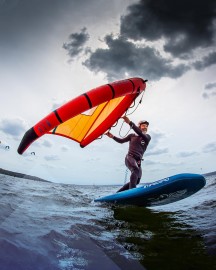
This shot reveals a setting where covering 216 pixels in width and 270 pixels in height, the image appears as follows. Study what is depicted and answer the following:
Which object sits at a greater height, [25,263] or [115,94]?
[115,94]

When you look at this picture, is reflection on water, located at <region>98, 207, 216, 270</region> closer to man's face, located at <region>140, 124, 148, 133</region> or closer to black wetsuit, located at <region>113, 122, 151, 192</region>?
black wetsuit, located at <region>113, 122, 151, 192</region>

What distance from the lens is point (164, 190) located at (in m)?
7.69

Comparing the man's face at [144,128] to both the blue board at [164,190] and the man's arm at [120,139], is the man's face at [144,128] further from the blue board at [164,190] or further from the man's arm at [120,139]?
the blue board at [164,190]

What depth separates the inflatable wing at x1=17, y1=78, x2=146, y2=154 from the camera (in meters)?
6.09

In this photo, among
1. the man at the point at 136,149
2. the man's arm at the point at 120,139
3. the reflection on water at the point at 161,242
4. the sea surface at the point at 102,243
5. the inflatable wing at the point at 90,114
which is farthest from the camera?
the man's arm at the point at 120,139

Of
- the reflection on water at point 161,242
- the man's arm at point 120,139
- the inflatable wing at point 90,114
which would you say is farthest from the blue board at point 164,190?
the inflatable wing at point 90,114

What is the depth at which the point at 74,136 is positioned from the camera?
10.6 m

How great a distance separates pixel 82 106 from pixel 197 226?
3.98m

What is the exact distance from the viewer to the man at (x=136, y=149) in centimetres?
871

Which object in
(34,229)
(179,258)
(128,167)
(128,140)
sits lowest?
(179,258)

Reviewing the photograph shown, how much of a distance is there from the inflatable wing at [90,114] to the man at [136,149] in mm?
1164

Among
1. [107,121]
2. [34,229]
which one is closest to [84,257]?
[34,229]

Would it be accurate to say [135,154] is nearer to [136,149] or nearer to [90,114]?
[136,149]

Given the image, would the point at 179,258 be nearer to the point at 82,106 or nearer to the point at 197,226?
the point at 197,226
